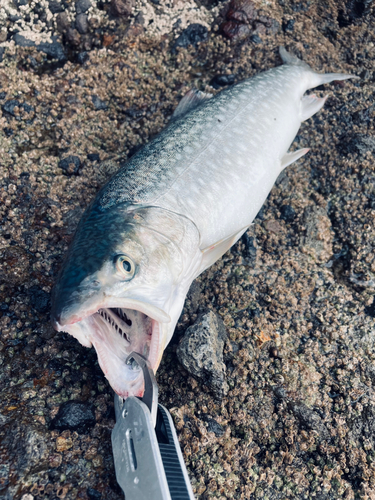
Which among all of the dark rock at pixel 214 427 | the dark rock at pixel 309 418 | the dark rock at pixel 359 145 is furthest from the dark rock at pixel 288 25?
the dark rock at pixel 214 427

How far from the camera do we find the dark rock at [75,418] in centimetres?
259

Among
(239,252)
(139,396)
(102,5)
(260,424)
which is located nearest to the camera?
(139,396)

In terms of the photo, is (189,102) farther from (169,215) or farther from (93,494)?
(93,494)

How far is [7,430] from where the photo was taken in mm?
2555

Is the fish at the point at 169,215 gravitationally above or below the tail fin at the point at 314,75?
below

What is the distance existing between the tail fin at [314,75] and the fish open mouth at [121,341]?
371 centimetres

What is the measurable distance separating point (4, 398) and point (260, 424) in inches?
72.9

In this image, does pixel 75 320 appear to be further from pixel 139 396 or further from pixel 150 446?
pixel 150 446

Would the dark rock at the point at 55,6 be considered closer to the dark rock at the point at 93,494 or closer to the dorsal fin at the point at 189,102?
the dorsal fin at the point at 189,102

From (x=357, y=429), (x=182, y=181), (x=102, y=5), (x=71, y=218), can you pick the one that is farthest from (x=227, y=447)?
(x=102, y=5)

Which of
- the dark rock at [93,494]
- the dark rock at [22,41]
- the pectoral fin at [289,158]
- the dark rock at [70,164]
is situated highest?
the dark rock at [22,41]

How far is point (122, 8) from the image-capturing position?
486 centimetres

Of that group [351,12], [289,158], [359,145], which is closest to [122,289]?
[289,158]

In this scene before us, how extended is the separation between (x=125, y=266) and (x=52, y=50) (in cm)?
366
